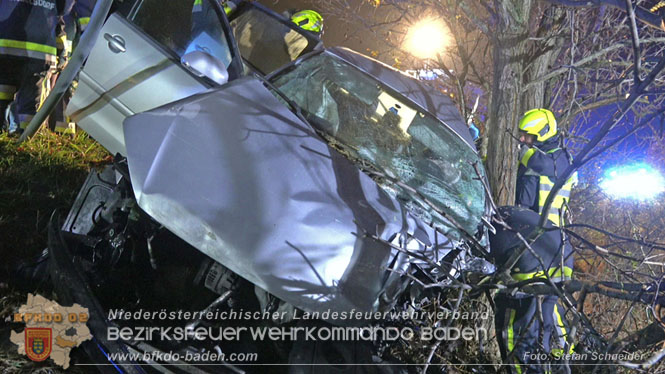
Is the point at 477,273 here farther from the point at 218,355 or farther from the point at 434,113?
the point at 218,355

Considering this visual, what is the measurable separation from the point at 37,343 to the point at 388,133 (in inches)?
87.5

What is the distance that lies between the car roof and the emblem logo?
2.32 metres

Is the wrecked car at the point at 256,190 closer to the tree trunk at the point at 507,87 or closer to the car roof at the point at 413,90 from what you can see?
the car roof at the point at 413,90

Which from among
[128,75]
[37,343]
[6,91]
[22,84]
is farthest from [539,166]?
[6,91]

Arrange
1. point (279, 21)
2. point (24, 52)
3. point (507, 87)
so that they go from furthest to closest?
point (507, 87), point (24, 52), point (279, 21)

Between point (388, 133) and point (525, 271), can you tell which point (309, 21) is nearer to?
point (388, 133)

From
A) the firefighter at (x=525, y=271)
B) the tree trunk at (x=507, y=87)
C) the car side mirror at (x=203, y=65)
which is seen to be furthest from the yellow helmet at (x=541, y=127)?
the car side mirror at (x=203, y=65)

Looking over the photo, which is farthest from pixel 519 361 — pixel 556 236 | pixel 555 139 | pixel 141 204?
pixel 141 204

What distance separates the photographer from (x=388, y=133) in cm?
321

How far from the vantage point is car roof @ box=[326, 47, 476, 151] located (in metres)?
3.27

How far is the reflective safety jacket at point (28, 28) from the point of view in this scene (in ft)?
15.7

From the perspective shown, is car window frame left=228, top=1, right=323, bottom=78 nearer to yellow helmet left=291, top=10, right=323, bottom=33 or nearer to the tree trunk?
yellow helmet left=291, top=10, right=323, bottom=33

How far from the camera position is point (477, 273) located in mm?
2666

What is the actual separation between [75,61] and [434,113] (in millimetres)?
2412
